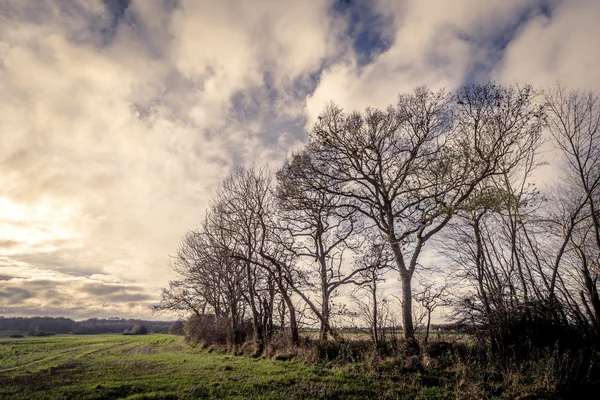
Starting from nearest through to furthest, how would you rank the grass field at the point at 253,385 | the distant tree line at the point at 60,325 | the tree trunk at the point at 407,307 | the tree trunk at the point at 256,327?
the grass field at the point at 253,385 < the tree trunk at the point at 407,307 < the tree trunk at the point at 256,327 < the distant tree line at the point at 60,325

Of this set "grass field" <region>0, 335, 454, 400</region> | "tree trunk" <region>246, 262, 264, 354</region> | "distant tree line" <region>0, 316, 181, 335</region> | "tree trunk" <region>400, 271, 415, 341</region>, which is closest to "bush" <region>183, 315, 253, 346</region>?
"tree trunk" <region>246, 262, 264, 354</region>

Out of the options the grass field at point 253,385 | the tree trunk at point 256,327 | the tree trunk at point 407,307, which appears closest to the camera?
the grass field at point 253,385

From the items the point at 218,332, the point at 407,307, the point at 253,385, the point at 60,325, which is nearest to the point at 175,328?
the point at 218,332

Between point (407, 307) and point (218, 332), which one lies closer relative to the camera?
point (407, 307)

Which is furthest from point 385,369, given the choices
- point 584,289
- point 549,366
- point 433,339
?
point 584,289

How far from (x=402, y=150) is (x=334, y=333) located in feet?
31.5

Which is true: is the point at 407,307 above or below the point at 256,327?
above

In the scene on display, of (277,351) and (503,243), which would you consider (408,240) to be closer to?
(503,243)

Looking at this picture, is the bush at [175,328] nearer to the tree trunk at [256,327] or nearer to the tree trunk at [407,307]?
the tree trunk at [256,327]

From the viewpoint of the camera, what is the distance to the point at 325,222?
2061 cm

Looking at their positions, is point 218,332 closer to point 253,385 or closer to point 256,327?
point 256,327

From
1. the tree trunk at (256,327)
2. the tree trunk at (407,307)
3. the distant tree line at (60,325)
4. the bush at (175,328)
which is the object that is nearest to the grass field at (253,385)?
the tree trunk at (407,307)

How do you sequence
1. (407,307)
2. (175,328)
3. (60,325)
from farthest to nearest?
(60,325) → (175,328) → (407,307)

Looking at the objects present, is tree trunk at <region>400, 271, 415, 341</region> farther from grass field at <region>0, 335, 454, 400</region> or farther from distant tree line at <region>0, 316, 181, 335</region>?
distant tree line at <region>0, 316, 181, 335</region>
